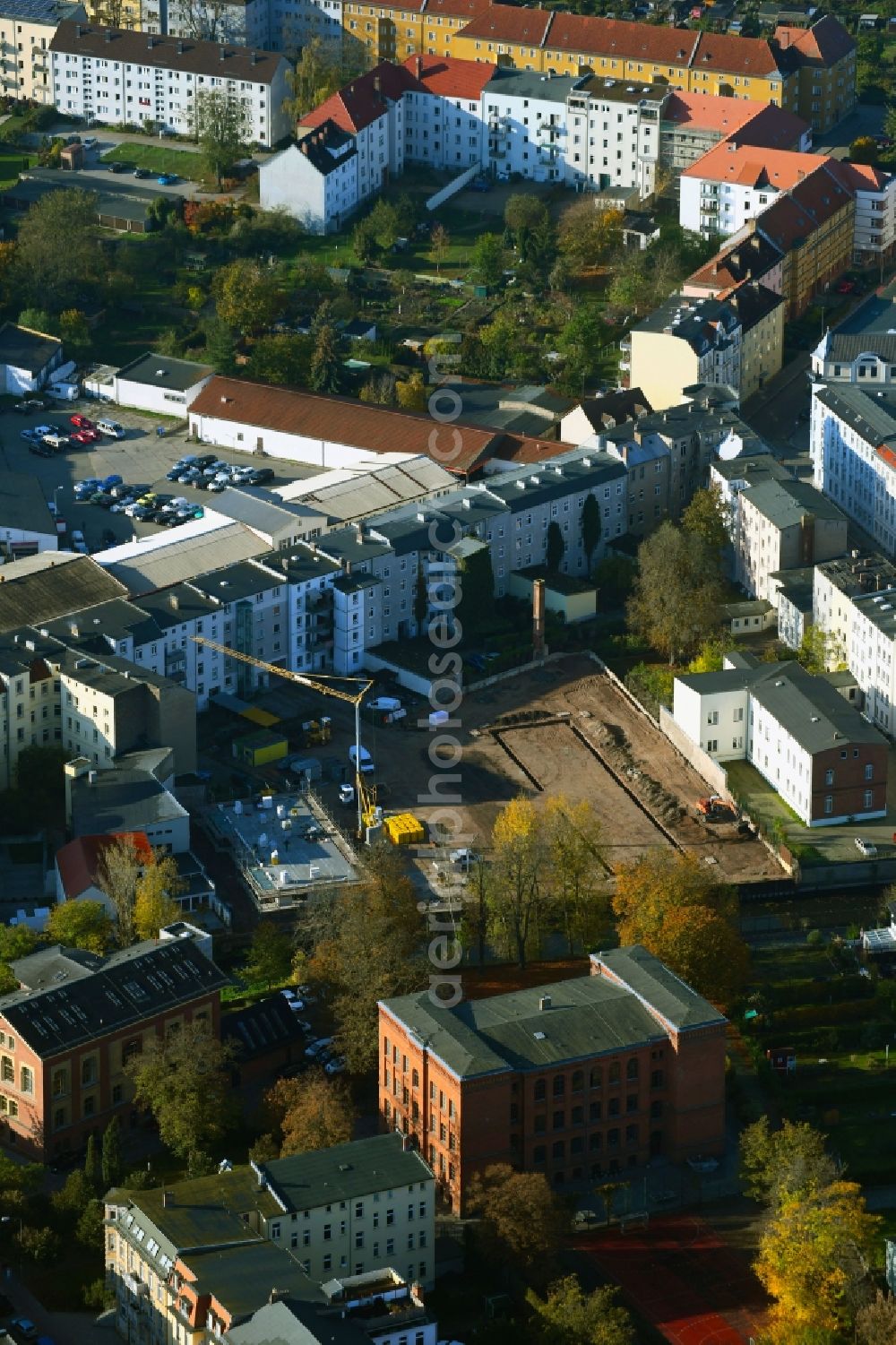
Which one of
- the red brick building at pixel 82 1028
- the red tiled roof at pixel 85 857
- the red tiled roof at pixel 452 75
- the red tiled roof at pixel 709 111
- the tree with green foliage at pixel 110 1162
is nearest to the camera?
the tree with green foliage at pixel 110 1162

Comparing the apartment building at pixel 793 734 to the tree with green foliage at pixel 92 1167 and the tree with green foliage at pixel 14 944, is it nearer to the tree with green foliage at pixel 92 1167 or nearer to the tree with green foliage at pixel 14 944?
the tree with green foliage at pixel 14 944

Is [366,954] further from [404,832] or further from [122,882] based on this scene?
[404,832]

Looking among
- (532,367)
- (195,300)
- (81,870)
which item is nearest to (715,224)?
(532,367)

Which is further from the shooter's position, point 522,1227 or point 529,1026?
point 529,1026

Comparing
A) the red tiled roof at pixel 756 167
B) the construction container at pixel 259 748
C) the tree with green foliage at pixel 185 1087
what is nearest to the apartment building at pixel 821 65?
the red tiled roof at pixel 756 167

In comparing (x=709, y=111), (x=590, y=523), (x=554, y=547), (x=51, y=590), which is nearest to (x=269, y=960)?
(x=51, y=590)

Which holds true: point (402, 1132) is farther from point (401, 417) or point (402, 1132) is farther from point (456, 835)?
point (401, 417)

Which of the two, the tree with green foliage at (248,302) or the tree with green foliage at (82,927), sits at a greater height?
the tree with green foliage at (248,302)
